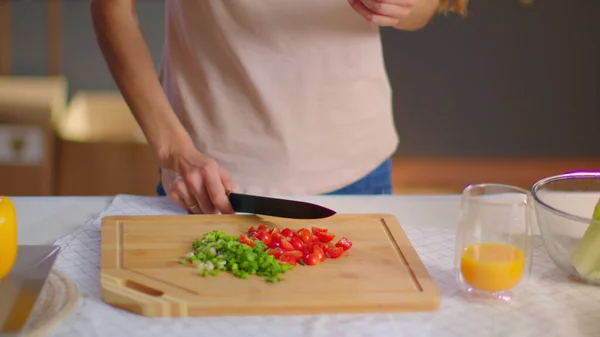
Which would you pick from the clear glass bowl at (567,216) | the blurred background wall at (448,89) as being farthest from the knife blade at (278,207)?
Result: the blurred background wall at (448,89)

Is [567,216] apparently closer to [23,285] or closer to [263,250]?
[263,250]

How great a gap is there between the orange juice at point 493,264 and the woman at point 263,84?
642 mm

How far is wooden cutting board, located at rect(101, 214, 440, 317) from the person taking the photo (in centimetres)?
97

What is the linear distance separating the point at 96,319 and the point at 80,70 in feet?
→ 9.31

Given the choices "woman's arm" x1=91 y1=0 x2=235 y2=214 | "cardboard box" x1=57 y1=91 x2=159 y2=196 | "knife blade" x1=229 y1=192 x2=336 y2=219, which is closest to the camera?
"knife blade" x1=229 y1=192 x2=336 y2=219

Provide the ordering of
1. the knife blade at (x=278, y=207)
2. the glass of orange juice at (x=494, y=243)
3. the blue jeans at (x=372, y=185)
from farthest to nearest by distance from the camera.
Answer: the blue jeans at (x=372, y=185) → the knife blade at (x=278, y=207) → the glass of orange juice at (x=494, y=243)

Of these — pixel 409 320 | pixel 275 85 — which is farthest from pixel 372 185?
pixel 409 320

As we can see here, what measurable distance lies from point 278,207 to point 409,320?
13.7 inches

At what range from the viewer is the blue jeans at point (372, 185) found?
1.68 m

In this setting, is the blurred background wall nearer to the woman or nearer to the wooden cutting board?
the woman

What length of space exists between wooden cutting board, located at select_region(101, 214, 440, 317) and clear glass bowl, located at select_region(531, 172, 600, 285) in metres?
0.18

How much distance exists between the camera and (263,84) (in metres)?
1.57

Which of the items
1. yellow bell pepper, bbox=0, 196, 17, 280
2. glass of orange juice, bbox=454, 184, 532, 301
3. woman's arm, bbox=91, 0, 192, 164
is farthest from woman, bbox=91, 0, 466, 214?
glass of orange juice, bbox=454, 184, 532, 301

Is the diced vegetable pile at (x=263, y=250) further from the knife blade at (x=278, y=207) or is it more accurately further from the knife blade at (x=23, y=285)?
the knife blade at (x=23, y=285)
